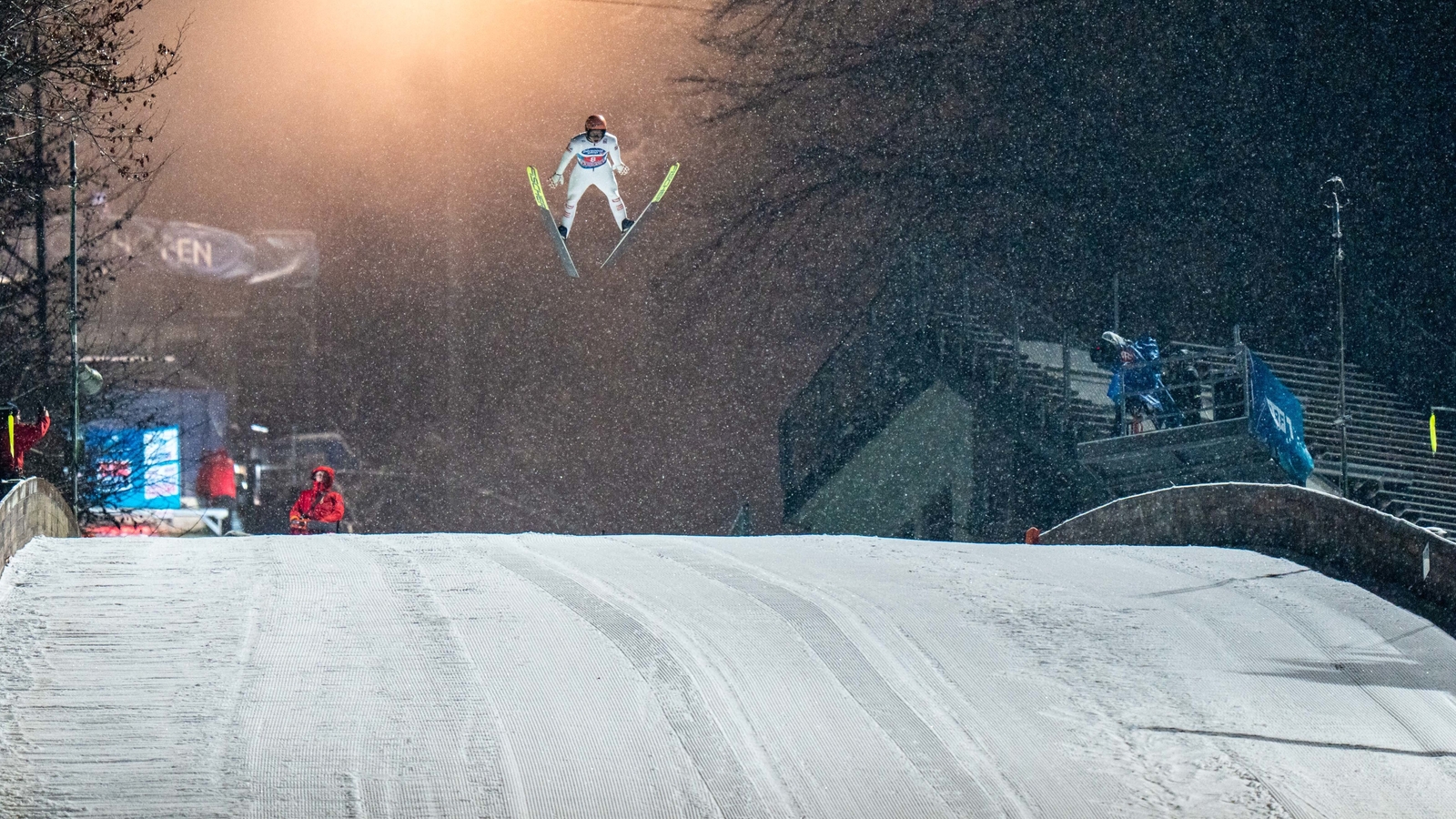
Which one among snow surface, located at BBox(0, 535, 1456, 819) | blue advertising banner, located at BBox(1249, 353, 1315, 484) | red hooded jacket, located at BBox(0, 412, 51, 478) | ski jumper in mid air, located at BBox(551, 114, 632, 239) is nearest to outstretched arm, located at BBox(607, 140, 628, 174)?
ski jumper in mid air, located at BBox(551, 114, 632, 239)

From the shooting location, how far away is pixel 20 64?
934cm

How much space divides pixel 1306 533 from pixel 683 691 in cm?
589

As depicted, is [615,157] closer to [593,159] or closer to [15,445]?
[593,159]

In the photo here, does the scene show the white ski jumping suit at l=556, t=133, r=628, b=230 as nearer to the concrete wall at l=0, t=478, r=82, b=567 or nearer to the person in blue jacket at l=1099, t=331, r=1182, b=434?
the concrete wall at l=0, t=478, r=82, b=567

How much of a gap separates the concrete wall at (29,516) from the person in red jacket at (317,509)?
2.76 m

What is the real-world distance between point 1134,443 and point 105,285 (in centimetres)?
1430

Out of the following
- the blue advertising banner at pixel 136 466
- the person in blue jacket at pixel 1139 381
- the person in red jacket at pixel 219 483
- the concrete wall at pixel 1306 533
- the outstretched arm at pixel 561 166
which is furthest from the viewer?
the person in red jacket at pixel 219 483

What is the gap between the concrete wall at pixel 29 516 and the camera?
7.62 meters

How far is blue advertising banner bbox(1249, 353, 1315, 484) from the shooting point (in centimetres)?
1518

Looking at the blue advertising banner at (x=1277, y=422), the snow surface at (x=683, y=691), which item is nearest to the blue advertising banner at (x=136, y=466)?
the snow surface at (x=683, y=691)

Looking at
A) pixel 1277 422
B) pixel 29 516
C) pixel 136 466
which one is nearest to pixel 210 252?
pixel 136 466

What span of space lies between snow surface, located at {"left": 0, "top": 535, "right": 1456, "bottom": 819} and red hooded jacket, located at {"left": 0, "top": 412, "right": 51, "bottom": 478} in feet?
5.22

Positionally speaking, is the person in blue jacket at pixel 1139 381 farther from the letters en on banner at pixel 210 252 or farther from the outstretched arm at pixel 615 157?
the letters en on banner at pixel 210 252

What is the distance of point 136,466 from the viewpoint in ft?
58.5
